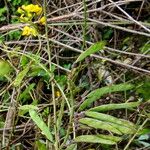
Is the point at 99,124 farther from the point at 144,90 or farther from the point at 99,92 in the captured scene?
the point at 144,90

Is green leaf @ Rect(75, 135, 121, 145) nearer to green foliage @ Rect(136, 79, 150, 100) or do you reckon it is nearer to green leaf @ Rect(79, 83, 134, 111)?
green leaf @ Rect(79, 83, 134, 111)

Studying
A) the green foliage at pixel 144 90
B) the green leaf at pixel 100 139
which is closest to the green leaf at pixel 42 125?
the green leaf at pixel 100 139

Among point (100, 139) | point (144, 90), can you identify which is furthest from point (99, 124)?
point (144, 90)

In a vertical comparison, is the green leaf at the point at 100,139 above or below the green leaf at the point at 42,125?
below

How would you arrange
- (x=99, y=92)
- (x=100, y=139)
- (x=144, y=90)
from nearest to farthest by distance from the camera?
(x=100, y=139), (x=99, y=92), (x=144, y=90)

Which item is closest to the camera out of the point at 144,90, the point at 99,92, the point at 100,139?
the point at 100,139

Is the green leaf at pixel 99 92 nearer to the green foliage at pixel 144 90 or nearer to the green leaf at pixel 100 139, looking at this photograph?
the green leaf at pixel 100 139

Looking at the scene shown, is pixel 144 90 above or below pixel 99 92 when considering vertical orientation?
below

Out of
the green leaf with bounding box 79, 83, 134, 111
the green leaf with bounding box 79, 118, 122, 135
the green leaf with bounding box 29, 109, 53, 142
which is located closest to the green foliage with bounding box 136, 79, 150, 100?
the green leaf with bounding box 79, 83, 134, 111

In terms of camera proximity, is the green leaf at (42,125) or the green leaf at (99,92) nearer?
the green leaf at (42,125)

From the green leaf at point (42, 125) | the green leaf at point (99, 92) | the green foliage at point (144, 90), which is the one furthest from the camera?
the green foliage at point (144, 90)

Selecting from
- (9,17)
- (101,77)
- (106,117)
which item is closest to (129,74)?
(101,77)

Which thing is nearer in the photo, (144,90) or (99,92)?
(99,92)
